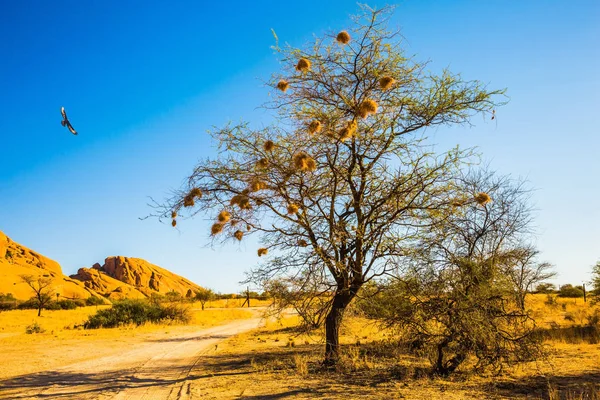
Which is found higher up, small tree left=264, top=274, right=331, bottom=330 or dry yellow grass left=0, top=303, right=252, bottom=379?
small tree left=264, top=274, right=331, bottom=330

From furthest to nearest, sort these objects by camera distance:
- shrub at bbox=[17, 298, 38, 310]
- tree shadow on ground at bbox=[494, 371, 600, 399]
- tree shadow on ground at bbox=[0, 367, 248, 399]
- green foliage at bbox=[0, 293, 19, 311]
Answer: shrub at bbox=[17, 298, 38, 310], green foliage at bbox=[0, 293, 19, 311], tree shadow on ground at bbox=[0, 367, 248, 399], tree shadow on ground at bbox=[494, 371, 600, 399]

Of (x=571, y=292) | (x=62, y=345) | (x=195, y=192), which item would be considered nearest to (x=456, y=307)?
(x=195, y=192)

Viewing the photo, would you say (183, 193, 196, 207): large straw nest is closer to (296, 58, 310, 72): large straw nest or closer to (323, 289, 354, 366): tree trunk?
(296, 58, 310, 72): large straw nest

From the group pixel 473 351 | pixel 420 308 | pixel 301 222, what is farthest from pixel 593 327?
pixel 301 222

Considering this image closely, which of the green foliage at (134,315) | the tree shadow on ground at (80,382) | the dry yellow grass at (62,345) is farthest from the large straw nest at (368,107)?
the green foliage at (134,315)

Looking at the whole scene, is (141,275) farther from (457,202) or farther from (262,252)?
(457,202)

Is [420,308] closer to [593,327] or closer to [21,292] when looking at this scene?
[593,327]

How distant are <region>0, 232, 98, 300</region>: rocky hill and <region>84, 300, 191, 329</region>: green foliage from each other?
40.8m

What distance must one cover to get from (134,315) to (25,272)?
182 feet

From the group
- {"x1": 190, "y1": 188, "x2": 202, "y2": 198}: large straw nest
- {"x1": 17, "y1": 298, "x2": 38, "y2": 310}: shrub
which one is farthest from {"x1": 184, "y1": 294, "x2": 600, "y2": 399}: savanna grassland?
{"x1": 17, "y1": 298, "x2": 38, "y2": 310}: shrub

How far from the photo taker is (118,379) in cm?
1007

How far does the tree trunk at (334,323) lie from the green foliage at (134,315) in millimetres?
19216

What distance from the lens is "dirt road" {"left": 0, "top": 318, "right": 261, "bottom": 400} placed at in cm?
844

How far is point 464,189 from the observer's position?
9523 millimetres
